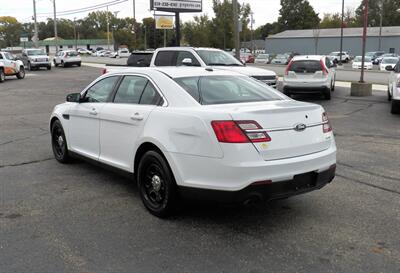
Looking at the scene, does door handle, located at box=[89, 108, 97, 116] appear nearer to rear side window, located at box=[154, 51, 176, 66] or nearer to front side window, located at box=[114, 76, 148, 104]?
front side window, located at box=[114, 76, 148, 104]

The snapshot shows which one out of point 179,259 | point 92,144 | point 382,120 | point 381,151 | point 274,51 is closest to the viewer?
point 179,259

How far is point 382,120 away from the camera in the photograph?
1177 cm

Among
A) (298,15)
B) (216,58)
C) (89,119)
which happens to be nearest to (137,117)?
(89,119)

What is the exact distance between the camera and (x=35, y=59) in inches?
1575

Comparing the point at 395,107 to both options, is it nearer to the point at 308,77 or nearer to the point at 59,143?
the point at 308,77

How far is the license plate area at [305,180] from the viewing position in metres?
4.43

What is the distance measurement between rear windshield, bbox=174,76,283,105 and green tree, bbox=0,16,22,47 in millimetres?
164494

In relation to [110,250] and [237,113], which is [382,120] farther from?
[110,250]

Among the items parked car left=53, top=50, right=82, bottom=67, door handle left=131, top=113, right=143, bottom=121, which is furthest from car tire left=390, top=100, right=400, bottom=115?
parked car left=53, top=50, right=82, bottom=67

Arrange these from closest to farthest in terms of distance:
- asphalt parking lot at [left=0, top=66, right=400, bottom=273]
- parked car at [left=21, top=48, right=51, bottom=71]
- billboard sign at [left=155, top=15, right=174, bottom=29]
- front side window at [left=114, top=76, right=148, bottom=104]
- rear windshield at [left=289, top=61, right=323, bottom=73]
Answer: asphalt parking lot at [left=0, top=66, right=400, bottom=273] < front side window at [left=114, top=76, right=148, bottom=104] < rear windshield at [left=289, top=61, right=323, bottom=73] < parked car at [left=21, top=48, right=51, bottom=71] < billboard sign at [left=155, top=15, right=174, bottom=29]

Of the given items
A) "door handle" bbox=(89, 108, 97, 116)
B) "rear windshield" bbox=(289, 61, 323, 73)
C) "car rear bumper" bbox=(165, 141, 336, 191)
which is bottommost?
"car rear bumper" bbox=(165, 141, 336, 191)

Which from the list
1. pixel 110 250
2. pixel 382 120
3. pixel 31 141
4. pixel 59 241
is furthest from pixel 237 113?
pixel 382 120

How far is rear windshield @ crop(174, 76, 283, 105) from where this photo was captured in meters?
4.97

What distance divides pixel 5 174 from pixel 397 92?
31.4 ft
